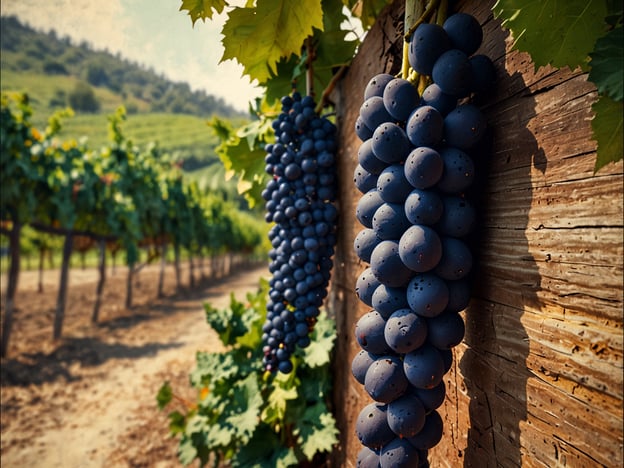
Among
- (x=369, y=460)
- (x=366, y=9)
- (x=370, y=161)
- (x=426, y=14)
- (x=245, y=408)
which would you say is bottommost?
(x=245, y=408)

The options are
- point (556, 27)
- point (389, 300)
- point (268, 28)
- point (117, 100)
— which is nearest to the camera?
point (556, 27)

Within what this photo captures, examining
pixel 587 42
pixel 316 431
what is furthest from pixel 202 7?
pixel 316 431

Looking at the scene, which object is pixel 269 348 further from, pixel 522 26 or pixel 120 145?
pixel 120 145

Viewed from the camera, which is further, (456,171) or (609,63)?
(456,171)

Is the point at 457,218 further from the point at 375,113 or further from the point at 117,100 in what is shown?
the point at 117,100

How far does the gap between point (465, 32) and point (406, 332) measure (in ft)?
2.38

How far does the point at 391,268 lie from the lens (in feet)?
2.96

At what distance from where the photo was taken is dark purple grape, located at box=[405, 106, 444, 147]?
881 mm

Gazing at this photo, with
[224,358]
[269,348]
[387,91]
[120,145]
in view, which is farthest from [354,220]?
[120,145]

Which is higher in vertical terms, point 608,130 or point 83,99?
point 83,99

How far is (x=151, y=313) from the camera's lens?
13.3 metres

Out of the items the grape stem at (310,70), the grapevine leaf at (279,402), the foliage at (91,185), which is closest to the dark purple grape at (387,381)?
the grapevine leaf at (279,402)

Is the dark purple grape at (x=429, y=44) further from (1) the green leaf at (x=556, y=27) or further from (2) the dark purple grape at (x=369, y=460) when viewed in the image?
(2) the dark purple grape at (x=369, y=460)

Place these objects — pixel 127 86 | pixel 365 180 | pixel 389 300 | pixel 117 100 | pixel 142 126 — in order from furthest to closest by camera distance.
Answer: pixel 127 86 → pixel 117 100 → pixel 142 126 → pixel 365 180 → pixel 389 300
